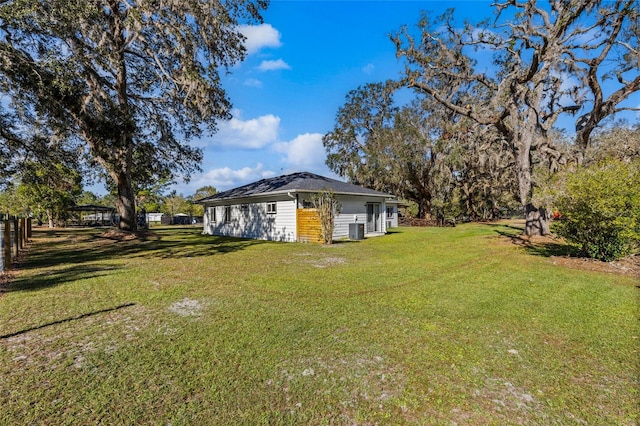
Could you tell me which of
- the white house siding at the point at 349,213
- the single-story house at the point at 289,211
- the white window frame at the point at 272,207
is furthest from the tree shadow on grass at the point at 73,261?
the white house siding at the point at 349,213

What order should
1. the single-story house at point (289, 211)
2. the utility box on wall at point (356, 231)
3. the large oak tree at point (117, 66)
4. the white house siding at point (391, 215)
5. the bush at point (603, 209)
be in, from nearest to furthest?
the bush at point (603, 209) < the large oak tree at point (117, 66) < the single-story house at point (289, 211) < the utility box on wall at point (356, 231) < the white house siding at point (391, 215)

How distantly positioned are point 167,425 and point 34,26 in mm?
11838

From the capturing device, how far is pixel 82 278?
22.3 ft

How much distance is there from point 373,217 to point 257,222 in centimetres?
657

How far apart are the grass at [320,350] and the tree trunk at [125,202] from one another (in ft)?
32.1

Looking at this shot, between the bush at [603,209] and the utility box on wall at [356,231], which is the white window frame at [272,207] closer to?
the utility box on wall at [356,231]

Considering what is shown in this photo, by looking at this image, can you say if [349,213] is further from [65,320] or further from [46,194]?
[46,194]

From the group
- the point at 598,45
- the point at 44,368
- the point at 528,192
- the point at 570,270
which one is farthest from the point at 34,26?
the point at 598,45

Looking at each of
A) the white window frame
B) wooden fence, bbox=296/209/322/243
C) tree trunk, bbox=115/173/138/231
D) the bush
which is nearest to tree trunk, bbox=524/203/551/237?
the bush

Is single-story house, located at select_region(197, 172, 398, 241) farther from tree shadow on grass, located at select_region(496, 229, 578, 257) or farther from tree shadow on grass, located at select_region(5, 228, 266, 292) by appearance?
tree shadow on grass, located at select_region(496, 229, 578, 257)

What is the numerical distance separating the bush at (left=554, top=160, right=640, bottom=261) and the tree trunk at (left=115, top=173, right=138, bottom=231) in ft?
57.6

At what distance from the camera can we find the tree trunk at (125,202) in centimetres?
1532

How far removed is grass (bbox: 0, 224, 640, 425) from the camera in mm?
2439

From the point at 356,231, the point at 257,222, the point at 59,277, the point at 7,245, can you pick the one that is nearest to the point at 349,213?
the point at 356,231
